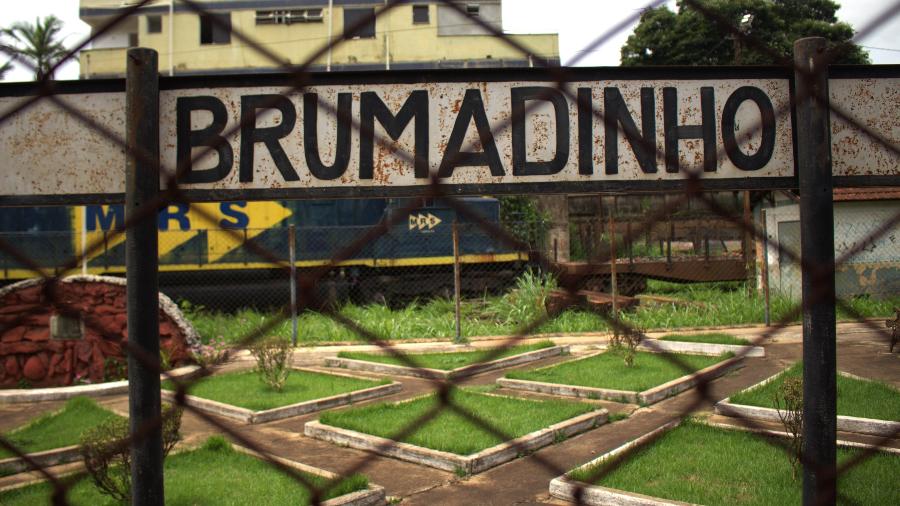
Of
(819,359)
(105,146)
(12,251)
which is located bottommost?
(819,359)

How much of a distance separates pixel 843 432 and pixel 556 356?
3948 millimetres

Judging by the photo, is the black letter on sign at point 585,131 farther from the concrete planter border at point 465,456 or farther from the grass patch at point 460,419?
the grass patch at point 460,419

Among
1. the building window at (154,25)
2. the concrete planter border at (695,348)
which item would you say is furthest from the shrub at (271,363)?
the building window at (154,25)

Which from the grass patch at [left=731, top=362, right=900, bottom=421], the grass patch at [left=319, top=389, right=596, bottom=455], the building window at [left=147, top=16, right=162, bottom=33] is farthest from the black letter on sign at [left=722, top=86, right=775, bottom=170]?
the building window at [left=147, top=16, right=162, bottom=33]

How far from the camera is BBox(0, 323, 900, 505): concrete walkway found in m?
4.04

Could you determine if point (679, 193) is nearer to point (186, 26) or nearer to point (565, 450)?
point (565, 450)

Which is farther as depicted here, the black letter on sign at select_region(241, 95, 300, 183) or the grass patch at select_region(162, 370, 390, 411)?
the grass patch at select_region(162, 370, 390, 411)

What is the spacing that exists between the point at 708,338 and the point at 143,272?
850cm

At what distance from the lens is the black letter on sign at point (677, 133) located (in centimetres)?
121

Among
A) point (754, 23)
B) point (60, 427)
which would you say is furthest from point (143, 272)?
point (60, 427)

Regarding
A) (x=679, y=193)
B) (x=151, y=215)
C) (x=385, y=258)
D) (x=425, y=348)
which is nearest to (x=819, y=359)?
(x=679, y=193)

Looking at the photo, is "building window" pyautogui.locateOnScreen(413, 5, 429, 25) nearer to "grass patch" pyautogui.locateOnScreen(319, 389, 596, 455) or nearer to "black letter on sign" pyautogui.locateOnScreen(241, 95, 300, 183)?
"grass patch" pyautogui.locateOnScreen(319, 389, 596, 455)

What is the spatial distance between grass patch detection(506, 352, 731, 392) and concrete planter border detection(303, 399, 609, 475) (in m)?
1.15

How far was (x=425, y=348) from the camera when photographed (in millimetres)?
9500
